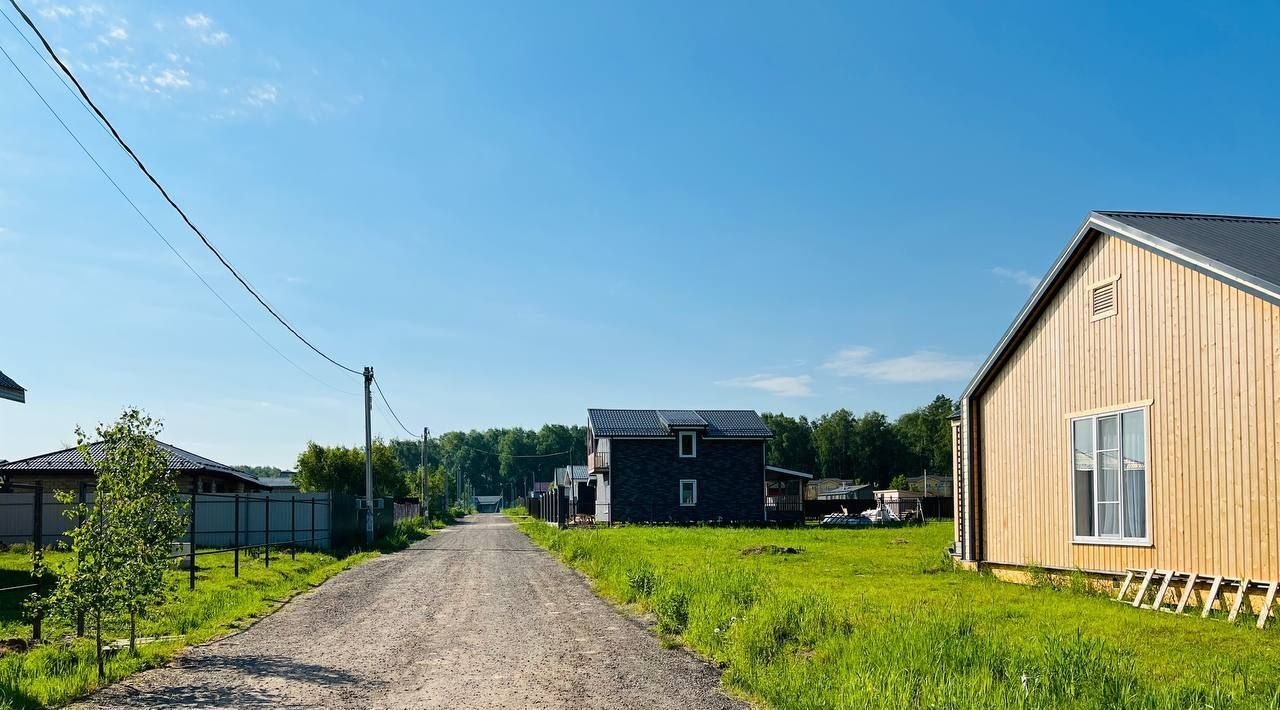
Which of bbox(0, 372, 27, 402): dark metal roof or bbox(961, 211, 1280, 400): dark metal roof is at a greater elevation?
bbox(961, 211, 1280, 400): dark metal roof

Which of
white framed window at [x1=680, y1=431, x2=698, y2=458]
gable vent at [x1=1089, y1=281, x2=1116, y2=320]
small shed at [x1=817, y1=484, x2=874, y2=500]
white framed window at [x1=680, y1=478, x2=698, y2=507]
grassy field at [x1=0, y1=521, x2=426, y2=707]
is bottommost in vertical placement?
small shed at [x1=817, y1=484, x2=874, y2=500]

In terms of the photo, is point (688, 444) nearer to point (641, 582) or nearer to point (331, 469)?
point (331, 469)

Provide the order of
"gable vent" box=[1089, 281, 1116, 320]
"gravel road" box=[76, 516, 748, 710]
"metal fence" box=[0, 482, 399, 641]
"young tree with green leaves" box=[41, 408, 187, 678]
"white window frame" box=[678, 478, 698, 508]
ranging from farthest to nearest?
"white window frame" box=[678, 478, 698, 508]
"metal fence" box=[0, 482, 399, 641]
"gable vent" box=[1089, 281, 1116, 320]
"young tree with green leaves" box=[41, 408, 187, 678]
"gravel road" box=[76, 516, 748, 710]

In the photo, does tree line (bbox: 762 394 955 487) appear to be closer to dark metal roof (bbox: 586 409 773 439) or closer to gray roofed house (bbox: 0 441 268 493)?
dark metal roof (bbox: 586 409 773 439)

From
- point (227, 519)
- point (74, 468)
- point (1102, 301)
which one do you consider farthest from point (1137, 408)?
point (74, 468)

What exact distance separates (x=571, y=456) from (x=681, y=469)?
80.5 m

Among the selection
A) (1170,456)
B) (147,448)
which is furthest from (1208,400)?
(147,448)

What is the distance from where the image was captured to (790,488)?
6588cm

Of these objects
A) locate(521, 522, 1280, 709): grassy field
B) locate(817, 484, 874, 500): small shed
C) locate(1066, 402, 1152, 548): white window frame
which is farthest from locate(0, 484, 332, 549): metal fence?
locate(817, 484, 874, 500): small shed

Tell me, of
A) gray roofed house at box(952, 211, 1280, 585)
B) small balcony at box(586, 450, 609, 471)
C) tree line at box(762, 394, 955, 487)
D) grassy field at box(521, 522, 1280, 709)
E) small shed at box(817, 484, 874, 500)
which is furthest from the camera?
tree line at box(762, 394, 955, 487)

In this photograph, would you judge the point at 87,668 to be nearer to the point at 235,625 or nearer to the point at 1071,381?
the point at 235,625

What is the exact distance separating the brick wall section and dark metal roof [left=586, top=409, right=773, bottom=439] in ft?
1.56

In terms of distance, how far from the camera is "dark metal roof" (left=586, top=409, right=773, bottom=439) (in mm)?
48219

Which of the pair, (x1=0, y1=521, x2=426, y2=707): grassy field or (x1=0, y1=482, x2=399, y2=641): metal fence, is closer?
(x1=0, y1=521, x2=426, y2=707): grassy field
